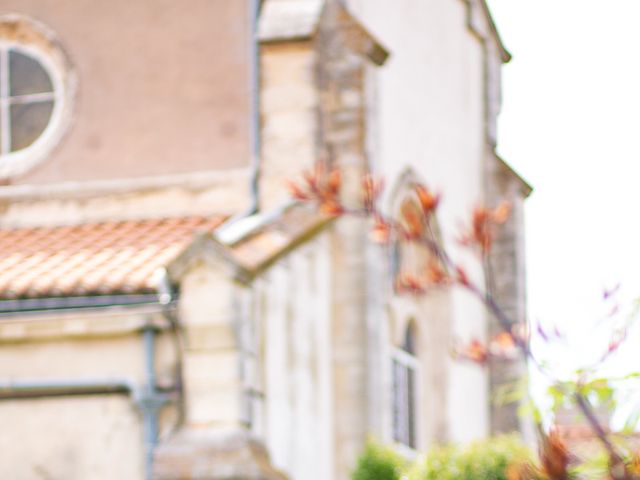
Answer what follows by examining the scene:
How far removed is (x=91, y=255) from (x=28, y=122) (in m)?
2.63

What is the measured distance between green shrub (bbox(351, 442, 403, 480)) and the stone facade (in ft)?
2.13

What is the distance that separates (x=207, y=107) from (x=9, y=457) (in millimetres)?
4296

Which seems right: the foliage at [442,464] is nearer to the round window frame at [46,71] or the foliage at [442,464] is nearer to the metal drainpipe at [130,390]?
the metal drainpipe at [130,390]

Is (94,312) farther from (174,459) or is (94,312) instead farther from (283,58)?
(283,58)

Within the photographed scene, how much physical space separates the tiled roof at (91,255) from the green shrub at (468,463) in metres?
2.89

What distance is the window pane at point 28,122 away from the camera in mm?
18844

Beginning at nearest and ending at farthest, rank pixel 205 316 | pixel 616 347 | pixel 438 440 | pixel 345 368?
pixel 616 347 → pixel 205 316 → pixel 345 368 → pixel 438 440

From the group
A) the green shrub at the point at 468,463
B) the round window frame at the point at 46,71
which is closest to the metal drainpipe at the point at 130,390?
the green shrub at the point at 468,463

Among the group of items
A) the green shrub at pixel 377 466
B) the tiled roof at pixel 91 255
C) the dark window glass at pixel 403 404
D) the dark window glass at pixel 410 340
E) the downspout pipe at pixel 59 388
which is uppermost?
the tiled roof at pixel 91 255

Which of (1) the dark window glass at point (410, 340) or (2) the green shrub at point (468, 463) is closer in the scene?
(2) the green shrub at point (468, 463)

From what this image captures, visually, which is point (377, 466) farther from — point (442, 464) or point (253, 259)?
point (253, 259)

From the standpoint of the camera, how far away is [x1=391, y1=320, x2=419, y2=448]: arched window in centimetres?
1956

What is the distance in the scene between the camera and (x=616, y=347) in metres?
4.88

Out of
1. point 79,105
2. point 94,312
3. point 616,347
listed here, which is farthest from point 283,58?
point 616,347
